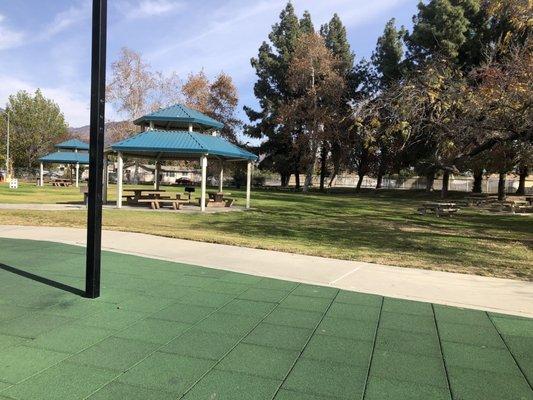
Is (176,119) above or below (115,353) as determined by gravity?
above

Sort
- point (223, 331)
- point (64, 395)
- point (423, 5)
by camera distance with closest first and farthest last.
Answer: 1. point (64, 395)
2. point (223, 331)
3. point (423, 5)

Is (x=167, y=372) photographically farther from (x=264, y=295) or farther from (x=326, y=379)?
(x=264, y=295)

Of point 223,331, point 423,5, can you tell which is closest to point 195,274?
point 223,331

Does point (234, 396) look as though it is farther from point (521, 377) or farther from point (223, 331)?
point (521, 377)

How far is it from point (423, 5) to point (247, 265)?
39.8 metres

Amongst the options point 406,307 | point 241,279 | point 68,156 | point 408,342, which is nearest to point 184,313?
point 241,279

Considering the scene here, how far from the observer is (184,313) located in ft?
17.5

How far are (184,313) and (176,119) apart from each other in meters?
18.1

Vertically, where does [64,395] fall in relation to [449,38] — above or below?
below

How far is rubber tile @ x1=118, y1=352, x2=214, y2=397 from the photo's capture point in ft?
11.6

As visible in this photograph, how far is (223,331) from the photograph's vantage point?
475cm

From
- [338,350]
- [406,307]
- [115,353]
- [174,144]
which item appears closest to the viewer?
[115,353]

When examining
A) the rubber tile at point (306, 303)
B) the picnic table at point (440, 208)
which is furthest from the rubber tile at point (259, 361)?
the picnic table at point (440, 208)

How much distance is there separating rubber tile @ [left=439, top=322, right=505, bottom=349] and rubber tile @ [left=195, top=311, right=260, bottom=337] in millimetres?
1801
